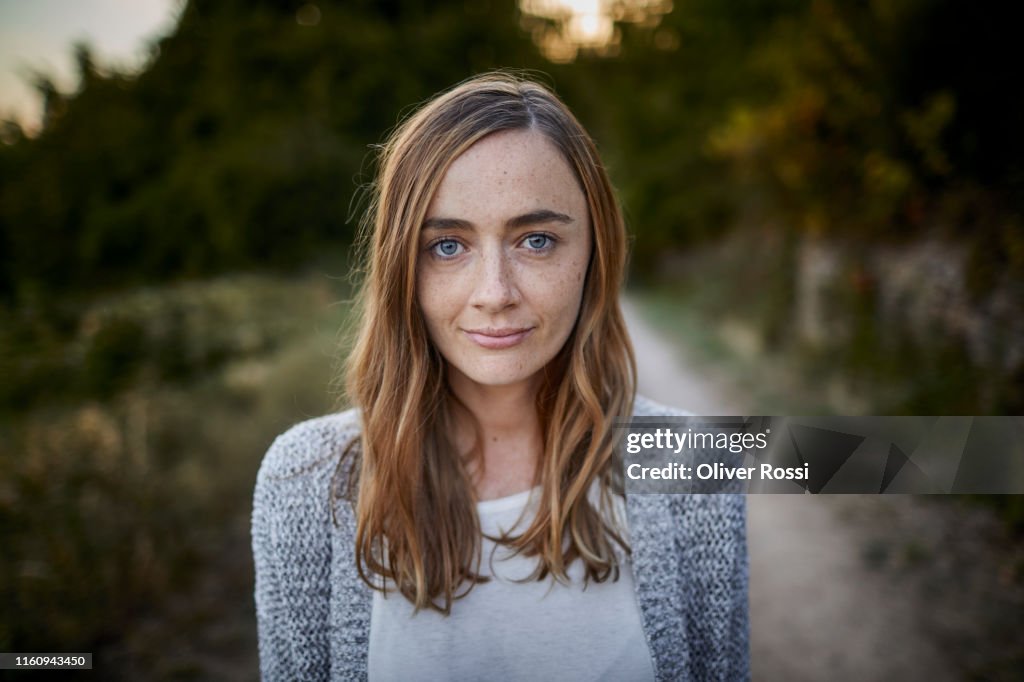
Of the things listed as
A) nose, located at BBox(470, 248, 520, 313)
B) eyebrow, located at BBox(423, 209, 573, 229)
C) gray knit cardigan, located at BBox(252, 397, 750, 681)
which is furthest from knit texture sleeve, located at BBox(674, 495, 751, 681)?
eyebrow, located at BBox(423, 209, 573, 229)

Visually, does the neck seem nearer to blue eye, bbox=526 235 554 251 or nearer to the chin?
the chin

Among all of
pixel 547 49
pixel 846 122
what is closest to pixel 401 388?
pixel 846 122

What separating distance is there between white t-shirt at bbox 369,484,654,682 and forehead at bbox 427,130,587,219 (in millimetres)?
901

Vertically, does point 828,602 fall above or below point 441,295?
below

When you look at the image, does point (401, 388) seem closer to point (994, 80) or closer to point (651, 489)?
point (651, 489)

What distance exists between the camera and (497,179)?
5.08 ft

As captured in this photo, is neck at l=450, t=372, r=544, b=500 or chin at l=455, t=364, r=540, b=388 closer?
chin at l=455, t=364, r=540, b=388

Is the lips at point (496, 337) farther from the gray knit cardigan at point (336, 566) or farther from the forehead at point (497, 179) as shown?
the gray knit cardigan at point (336, 566)

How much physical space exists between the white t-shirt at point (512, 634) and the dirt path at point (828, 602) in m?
2.31

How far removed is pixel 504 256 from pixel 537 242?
10cm

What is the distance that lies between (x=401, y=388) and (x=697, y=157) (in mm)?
20702

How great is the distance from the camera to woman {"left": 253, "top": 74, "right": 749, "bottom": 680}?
5.20 feet

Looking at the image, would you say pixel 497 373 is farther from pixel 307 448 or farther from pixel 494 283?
pixel 307 448

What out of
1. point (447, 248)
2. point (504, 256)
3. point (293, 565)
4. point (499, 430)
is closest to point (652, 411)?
point (499, 430)
